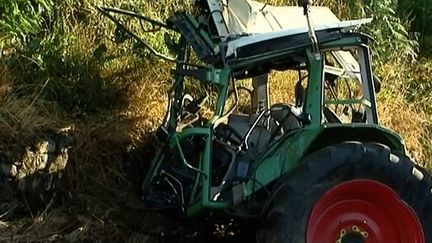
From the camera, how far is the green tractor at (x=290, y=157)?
576 cm

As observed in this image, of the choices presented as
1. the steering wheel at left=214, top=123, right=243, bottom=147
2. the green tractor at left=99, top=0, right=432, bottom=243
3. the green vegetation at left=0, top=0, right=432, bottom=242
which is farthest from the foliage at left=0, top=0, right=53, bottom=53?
the steering wheel at left=214, top=123, right=243, bottom=147

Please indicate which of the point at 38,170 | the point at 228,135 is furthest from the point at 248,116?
the point at 38,170

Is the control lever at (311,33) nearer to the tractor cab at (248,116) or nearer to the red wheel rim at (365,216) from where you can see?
the tractor cab at (248,116)

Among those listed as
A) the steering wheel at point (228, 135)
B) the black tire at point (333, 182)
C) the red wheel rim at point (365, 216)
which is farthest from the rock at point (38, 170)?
the red wheel rim at point (365, 216)

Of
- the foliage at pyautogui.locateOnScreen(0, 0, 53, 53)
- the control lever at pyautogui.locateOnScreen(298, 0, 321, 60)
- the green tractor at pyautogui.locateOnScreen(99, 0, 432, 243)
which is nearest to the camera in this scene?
the green tractor at pyautogui.locateOnScreen(99, 0, 432, 243)

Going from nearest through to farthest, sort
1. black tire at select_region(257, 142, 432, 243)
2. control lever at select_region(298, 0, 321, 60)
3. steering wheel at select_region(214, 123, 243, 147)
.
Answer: black tire at select_region(257, 142, 432, 243)
control lever at select_region(298, 0, 321, 60)
steering wheel at select_region(214, 123, 243, 147)

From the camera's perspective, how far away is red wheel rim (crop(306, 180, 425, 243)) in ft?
19.2

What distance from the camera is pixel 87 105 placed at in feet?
26.4

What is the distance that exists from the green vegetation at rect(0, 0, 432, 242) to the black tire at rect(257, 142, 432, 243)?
4.96 feet

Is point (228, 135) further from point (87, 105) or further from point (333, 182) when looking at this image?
point (87, 105)

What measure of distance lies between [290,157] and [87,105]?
8.71ft

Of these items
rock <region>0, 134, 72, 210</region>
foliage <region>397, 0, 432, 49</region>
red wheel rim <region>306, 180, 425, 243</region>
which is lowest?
red wheel rim <region>306, 180, 425, 243</region>

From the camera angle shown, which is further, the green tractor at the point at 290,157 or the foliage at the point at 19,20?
the foliage at the point at 19,20

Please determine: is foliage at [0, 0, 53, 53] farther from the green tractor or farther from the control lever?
the control lever
